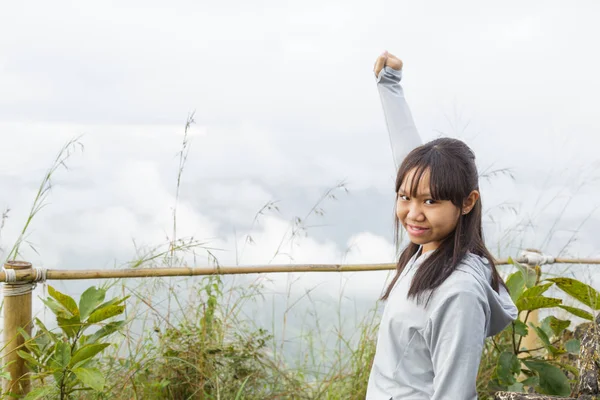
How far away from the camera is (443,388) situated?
1.40 metres

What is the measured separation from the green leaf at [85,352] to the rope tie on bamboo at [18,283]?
19.2 inches

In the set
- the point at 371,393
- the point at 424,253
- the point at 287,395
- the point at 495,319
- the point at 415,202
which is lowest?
the point at 287,395

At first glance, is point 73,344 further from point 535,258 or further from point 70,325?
point 535,258

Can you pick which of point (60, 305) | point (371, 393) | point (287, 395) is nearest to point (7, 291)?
point (60, 305)

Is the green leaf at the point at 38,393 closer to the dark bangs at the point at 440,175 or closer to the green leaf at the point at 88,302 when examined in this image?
the green leaf at the point at 88,302

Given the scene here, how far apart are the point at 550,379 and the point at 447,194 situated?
1325 mm

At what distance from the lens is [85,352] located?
2232 mm

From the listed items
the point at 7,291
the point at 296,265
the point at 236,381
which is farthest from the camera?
the point at 296,265

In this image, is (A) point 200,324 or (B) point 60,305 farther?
(A) point 200,324

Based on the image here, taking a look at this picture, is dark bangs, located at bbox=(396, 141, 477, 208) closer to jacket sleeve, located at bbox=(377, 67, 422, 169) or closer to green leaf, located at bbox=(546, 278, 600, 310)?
jacket sleeve, located at bbox=(377, 67, 422, 169)

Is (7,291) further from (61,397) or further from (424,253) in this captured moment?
(424,253)

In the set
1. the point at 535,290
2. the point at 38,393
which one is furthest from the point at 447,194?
the point at 38,393

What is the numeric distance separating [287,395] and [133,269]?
2.60ft

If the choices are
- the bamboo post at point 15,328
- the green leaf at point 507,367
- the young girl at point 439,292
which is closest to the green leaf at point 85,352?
the bamboo post at point 15,328
